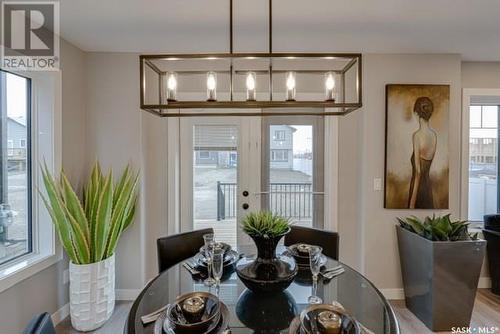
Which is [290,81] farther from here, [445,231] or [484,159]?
[484,159]

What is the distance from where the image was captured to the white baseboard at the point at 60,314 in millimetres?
2613

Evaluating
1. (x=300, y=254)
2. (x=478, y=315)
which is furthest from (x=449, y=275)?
(x=300, y=254)

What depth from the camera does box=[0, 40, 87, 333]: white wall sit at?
7.11 feet

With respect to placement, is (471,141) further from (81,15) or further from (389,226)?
(81,15)

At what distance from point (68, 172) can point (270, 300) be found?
91.3 inches

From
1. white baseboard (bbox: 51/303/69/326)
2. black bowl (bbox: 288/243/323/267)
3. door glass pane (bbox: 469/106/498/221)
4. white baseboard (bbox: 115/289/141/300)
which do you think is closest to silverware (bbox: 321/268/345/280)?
black bowl (bbox: 288/243/323/267)

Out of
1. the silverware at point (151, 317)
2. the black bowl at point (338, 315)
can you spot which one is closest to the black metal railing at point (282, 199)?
the silverware at point (151, 317)

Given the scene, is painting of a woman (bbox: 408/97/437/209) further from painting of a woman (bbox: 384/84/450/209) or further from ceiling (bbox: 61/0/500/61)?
ceiling (bbox: 61/0/500/61)

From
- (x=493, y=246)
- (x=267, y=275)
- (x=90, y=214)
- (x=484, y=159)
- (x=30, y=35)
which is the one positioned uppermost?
(x=30, y=35)

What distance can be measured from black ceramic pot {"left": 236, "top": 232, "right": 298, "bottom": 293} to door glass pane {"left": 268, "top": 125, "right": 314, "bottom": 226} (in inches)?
66.9

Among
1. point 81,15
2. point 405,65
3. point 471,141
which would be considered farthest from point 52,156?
point 471,141

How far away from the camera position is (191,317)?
49.4 inches

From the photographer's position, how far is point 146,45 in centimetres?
290

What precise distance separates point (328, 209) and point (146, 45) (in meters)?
2.54
